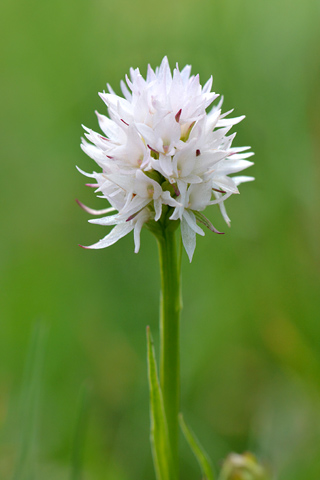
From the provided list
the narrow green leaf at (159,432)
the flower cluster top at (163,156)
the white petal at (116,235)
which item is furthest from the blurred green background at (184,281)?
the flower cluster top at (163,156)

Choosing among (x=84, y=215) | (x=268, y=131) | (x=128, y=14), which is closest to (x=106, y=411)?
(x=84, y=215)

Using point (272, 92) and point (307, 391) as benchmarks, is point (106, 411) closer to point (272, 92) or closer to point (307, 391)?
point (307, 391)

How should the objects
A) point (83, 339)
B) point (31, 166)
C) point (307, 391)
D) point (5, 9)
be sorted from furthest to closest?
point (5, 9)
point (31, 166)
point (83, 339)
point (307, 391)

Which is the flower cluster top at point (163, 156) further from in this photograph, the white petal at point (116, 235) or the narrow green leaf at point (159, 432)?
the narrow green leaf at point (159, 432)

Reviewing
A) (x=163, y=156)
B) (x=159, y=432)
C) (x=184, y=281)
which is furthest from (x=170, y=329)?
(x=184, y=281)

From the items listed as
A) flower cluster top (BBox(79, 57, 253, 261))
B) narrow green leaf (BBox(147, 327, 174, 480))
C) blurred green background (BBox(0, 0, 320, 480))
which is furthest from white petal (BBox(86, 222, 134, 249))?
blurred green background (BBox(0, 0, 320, 480))

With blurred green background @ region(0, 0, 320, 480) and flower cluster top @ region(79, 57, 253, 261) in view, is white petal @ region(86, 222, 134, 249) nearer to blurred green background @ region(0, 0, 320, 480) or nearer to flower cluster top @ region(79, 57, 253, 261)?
flower cluster top @ region(79, 57, 253, 261)
